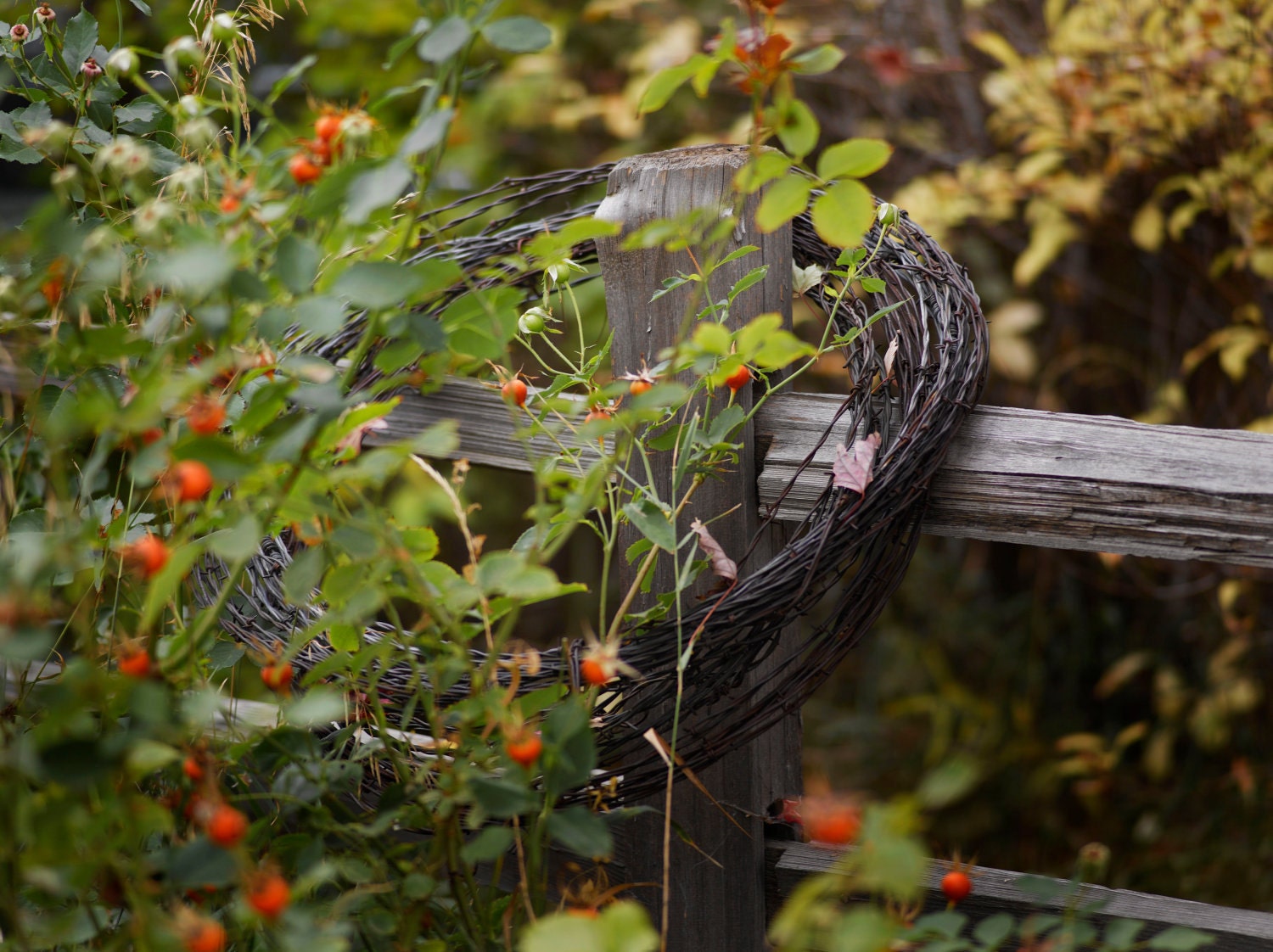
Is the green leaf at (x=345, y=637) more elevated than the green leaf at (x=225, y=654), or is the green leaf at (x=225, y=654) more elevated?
the green leaf at (x=345, y=637)

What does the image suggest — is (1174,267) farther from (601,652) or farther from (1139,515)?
(601,652)

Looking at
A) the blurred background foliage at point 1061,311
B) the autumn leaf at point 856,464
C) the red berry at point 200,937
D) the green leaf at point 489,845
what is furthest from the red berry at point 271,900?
the blurred background foliage at point 1061,311

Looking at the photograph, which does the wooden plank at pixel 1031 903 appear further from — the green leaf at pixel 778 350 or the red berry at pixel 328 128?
the red berry at pixel 328 128

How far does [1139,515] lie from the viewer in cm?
76

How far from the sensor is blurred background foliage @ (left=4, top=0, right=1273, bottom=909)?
5.47 feet

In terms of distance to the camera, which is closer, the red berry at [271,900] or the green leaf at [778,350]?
the red berry at [271,900]

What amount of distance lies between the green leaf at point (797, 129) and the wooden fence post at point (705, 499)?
38 centimetres

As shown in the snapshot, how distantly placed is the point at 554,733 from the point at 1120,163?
5.17 feet

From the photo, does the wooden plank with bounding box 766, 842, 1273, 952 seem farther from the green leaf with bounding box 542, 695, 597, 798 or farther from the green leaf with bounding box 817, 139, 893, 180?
the green leaf with bounding box 817, 139, 893, 180

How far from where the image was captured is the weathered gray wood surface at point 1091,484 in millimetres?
732

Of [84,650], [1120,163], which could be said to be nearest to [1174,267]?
[1120,163]

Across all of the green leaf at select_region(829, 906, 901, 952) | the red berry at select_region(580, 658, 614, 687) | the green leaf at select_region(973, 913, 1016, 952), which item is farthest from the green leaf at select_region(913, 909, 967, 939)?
the red berry at select_region(580, 658, 614, 687)

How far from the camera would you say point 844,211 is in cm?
56

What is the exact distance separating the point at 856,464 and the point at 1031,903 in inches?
16.4
